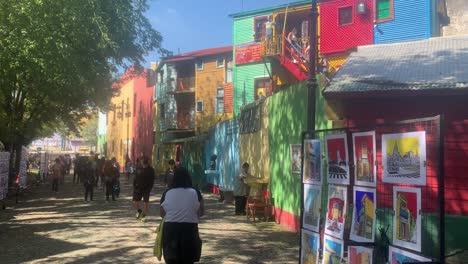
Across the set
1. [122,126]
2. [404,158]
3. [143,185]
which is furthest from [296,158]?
[122,126]

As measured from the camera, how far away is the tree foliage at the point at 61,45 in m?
13.9

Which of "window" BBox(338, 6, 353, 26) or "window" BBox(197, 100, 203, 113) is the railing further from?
"window" BBox(338, 6, 353, 26)

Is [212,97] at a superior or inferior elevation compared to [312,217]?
superior

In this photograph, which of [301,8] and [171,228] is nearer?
[171,228]

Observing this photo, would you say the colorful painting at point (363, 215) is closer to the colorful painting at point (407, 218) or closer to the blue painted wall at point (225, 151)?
the colorful painting at point (407, 218)

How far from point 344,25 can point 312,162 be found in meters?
17.6

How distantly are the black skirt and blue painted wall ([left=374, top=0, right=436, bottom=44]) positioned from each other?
18.0 m

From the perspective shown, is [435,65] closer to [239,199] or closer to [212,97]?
[239,199]

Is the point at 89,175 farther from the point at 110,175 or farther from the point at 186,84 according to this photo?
the point at 186,84

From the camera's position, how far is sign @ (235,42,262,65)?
82.4ft

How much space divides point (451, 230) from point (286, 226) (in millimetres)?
4764

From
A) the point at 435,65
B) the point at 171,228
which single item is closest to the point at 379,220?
the point at 171,228

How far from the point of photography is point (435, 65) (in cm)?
1094

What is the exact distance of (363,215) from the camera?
190 inches
